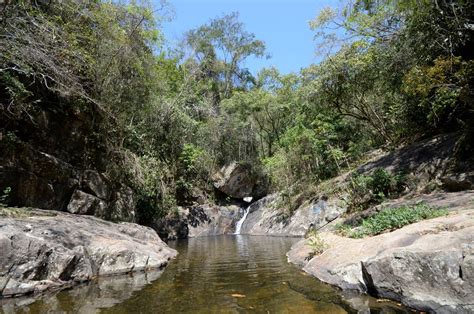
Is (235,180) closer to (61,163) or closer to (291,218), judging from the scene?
(291,218)

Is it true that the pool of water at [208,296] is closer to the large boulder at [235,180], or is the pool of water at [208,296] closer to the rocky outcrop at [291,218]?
the rocky outcrop at [291,218]

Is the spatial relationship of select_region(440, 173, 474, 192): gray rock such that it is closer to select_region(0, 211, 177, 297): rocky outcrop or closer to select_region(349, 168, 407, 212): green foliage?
select_region(349, 168, 407, 212): green foliage

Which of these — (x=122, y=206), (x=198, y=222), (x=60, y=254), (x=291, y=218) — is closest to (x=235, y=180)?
(x=198, y=222)

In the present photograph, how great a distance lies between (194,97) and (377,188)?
56.4 feet

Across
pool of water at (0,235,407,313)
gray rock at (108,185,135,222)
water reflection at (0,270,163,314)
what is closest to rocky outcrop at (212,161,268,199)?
gray rock at (108,185,135,222)

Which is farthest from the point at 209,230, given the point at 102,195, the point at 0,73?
the point at 0,73

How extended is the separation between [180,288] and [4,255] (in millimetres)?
3299

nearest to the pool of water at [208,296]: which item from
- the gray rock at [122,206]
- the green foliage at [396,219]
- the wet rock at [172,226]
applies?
the green foliage at [396,219]

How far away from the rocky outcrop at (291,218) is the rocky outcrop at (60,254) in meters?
9.52

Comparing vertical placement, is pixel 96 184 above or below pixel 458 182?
above

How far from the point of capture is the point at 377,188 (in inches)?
530

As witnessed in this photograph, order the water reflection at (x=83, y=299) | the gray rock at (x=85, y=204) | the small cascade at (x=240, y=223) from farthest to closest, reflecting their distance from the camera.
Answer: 1. the small cascade at (x=240, y=223)
2. the gray rock at (x=85, y=204)
3. the water reflection at (x=83, y=299)

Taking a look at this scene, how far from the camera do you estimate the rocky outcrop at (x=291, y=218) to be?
685 inches

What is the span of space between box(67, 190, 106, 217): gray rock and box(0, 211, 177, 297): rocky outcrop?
303 cm
